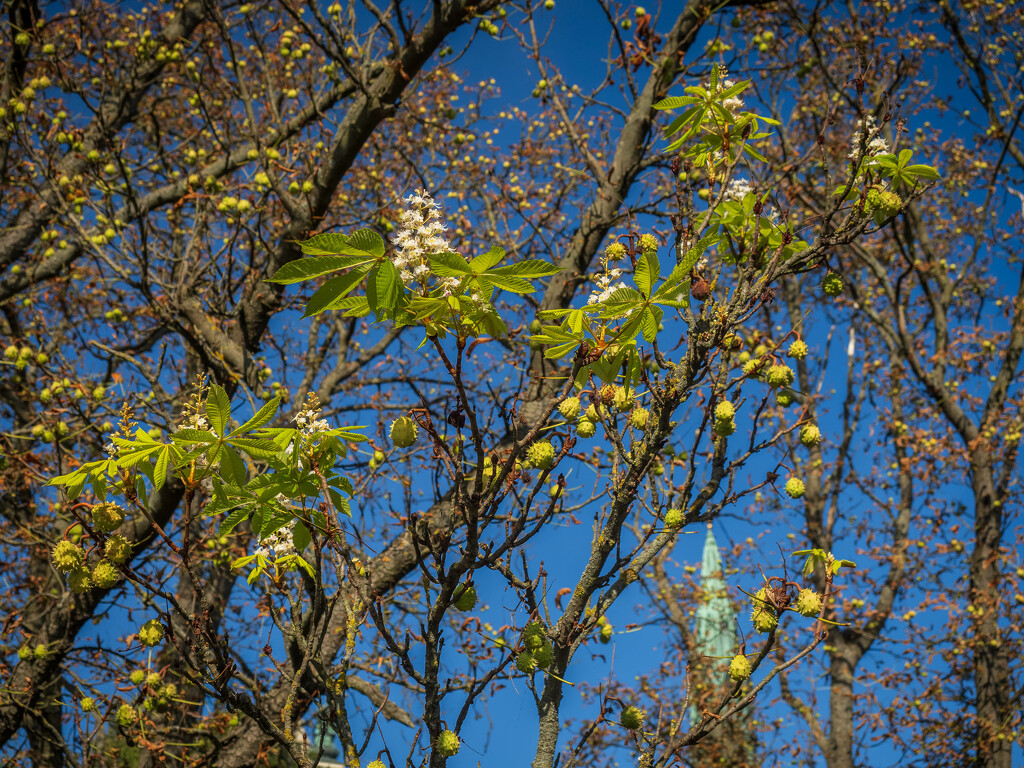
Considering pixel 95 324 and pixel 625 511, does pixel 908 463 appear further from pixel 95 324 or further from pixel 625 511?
pixel 95 324

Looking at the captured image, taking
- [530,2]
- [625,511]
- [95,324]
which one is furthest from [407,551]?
[95,324]

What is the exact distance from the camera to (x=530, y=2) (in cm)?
537

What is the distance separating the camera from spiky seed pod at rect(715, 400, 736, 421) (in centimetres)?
264

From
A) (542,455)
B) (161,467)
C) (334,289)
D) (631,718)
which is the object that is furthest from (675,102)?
(631,718)

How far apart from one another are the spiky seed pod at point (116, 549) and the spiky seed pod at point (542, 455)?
3.93 feet

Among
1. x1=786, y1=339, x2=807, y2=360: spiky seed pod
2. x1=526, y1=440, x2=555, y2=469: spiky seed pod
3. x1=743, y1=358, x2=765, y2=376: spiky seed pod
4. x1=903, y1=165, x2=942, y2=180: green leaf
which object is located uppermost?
x1=903, y1=165, x2=942, y2=180: green leaf

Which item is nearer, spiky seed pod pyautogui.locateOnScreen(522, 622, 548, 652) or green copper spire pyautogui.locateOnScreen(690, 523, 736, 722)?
spiky seed pod pyautogui.locateOnScreen(522, 622, 548, 652)

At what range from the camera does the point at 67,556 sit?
82.7 inches

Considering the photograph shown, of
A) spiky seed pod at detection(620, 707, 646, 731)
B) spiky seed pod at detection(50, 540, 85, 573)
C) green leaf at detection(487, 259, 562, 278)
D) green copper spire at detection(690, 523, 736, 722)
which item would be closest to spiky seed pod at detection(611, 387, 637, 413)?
spiky seed pod at detection(620, 707, 646, 731)

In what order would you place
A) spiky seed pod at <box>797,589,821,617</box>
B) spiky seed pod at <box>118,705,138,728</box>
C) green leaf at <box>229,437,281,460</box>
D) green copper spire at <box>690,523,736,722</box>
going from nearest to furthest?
green leaf at <box>229,437,281,460</box>
spiky seed pod at <box>797,589,821,617</box>
spiky seed pod at <box>118,705,138,728</box>
green copper spire at <box>690,523,736,722</box>

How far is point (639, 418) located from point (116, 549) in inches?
69.5

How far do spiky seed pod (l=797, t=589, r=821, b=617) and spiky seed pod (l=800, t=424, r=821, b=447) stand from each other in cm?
72

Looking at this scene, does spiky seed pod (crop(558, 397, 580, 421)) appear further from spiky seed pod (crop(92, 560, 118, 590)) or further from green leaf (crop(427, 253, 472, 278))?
spiky seed pod (crop(92, 560, 118, 590))

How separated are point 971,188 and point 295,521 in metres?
8.96
